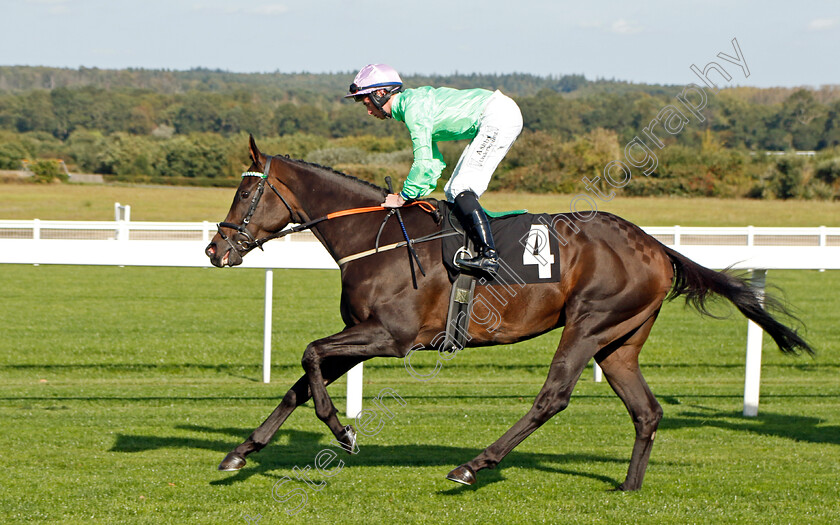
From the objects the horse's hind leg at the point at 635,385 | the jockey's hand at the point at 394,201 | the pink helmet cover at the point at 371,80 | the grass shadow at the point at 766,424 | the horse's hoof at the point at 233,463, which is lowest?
the grass shadow at the point at 766,424

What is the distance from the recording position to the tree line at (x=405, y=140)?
35.4 meters

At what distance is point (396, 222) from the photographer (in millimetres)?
4270

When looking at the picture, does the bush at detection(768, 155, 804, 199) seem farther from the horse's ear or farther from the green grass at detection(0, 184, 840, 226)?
the horse's ear

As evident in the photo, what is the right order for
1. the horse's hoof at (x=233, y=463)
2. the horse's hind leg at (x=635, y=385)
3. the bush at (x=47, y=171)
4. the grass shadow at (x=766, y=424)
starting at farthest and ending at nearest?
the bush at (x=47, y=171) < the grass shadow at (x=766, y=424) < the horse's hind leg at (x=635, y=385) < the horse's hoof at (x=233, y=463)

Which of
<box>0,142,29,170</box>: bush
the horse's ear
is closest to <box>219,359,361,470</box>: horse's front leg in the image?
the horse's ear

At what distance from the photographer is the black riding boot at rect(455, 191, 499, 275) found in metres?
4.04

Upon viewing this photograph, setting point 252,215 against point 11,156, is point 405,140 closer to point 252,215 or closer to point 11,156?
point 11,156

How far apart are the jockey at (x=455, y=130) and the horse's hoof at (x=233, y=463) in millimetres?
Answer: 1394

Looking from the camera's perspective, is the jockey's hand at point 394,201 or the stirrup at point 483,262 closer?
the stirrup at point 483,262

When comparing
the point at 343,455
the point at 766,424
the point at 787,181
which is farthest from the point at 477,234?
the point at 787,181

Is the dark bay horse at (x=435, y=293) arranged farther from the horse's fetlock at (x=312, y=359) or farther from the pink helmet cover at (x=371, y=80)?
the pink helmet cover at (x=371, y=80)

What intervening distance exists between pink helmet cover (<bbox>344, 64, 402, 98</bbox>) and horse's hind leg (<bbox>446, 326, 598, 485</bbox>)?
1474 millimetres

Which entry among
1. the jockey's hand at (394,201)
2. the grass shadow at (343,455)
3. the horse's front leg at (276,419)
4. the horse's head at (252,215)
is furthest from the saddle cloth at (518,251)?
the grass shadow at (343,455)

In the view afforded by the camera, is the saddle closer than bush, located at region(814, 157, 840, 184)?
Yes
